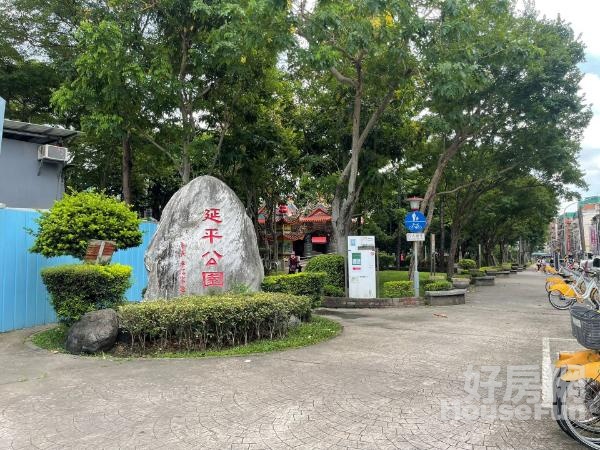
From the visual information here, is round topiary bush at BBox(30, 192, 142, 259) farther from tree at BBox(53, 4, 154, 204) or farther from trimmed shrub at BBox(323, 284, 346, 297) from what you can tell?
trimmed shrub at BBox(323, 284, 346, 297)

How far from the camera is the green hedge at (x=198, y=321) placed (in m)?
6.90

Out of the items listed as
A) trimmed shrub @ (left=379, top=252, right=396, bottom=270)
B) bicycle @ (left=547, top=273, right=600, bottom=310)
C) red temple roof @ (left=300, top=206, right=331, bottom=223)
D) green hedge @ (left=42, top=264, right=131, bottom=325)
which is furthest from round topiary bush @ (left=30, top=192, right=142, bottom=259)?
trimmed shrub @ (left=379, top=252, right=396, bottom=270)

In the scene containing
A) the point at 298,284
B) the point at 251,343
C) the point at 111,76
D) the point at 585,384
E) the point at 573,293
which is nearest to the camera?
the point at 585,384

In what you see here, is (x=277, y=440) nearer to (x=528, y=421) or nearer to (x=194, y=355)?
(x=528, y=421)

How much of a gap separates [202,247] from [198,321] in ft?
7.87

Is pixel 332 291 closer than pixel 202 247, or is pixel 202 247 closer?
pixel 202 247

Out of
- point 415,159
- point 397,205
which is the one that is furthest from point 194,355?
point 397,205

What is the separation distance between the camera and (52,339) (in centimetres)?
788

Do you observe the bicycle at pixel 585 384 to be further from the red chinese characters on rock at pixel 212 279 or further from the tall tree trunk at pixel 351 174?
the tall tree trunk at pixel 351 174

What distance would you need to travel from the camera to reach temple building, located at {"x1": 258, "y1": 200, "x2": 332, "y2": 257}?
2888 centimetres

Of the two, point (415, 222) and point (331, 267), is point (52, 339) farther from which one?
point (415, 222)

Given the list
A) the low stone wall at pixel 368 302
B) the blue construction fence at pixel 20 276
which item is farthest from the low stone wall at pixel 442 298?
the blue construction fence at pixel 20 276

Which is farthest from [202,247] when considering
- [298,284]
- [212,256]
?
[298,284]

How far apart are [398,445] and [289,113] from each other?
1541 cm
